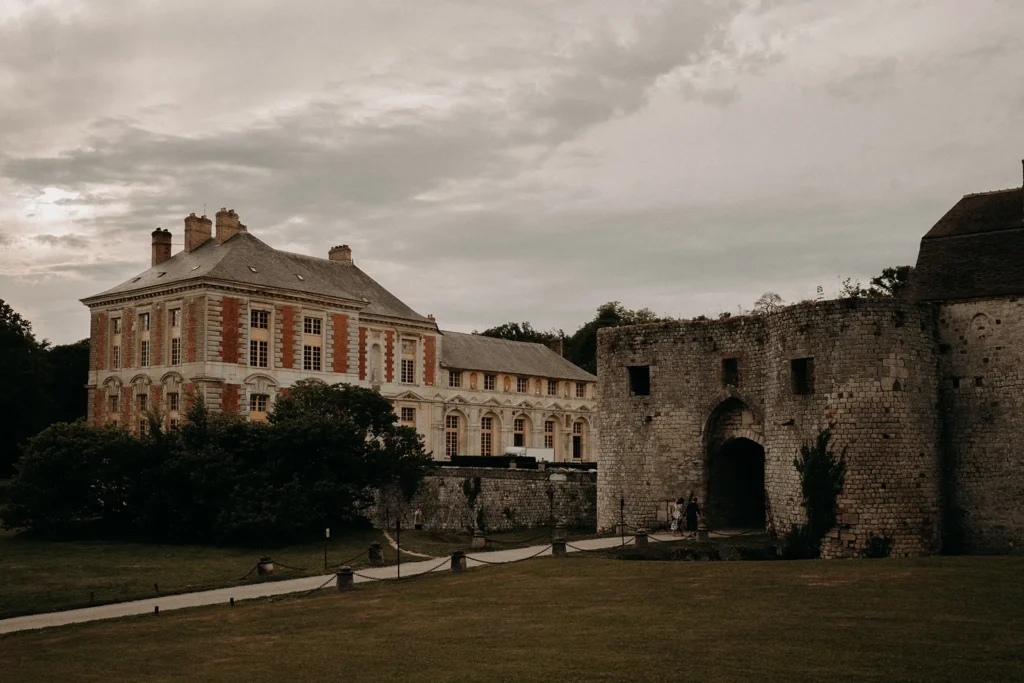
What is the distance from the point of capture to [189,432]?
38844 mm

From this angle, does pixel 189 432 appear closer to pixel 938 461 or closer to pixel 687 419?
pixel 687 419

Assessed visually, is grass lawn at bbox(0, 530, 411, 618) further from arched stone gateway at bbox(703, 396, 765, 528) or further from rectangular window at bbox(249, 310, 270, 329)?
rectangular window at bbox(249, 310, 270, 329)

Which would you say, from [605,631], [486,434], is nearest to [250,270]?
[486,434]

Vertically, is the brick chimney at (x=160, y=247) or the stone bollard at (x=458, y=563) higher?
the brick chimney at (x=160, y=247)

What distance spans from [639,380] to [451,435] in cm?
3275

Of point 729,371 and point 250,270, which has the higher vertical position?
point 250,270

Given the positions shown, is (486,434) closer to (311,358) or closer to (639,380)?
(311,358)

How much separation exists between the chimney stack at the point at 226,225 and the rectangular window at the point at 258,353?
20.0 feet

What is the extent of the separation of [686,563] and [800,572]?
306 cm

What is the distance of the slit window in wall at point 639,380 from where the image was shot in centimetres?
3216

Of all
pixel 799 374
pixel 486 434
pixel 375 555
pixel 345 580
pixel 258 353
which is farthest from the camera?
pixel 486 434

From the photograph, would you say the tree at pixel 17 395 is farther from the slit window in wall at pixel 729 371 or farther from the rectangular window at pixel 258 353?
the slit window in wall at pixel 729 371

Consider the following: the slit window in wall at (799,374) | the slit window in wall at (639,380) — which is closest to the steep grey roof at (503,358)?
the slit window in wall at (639,380)

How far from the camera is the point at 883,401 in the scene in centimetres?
2562
